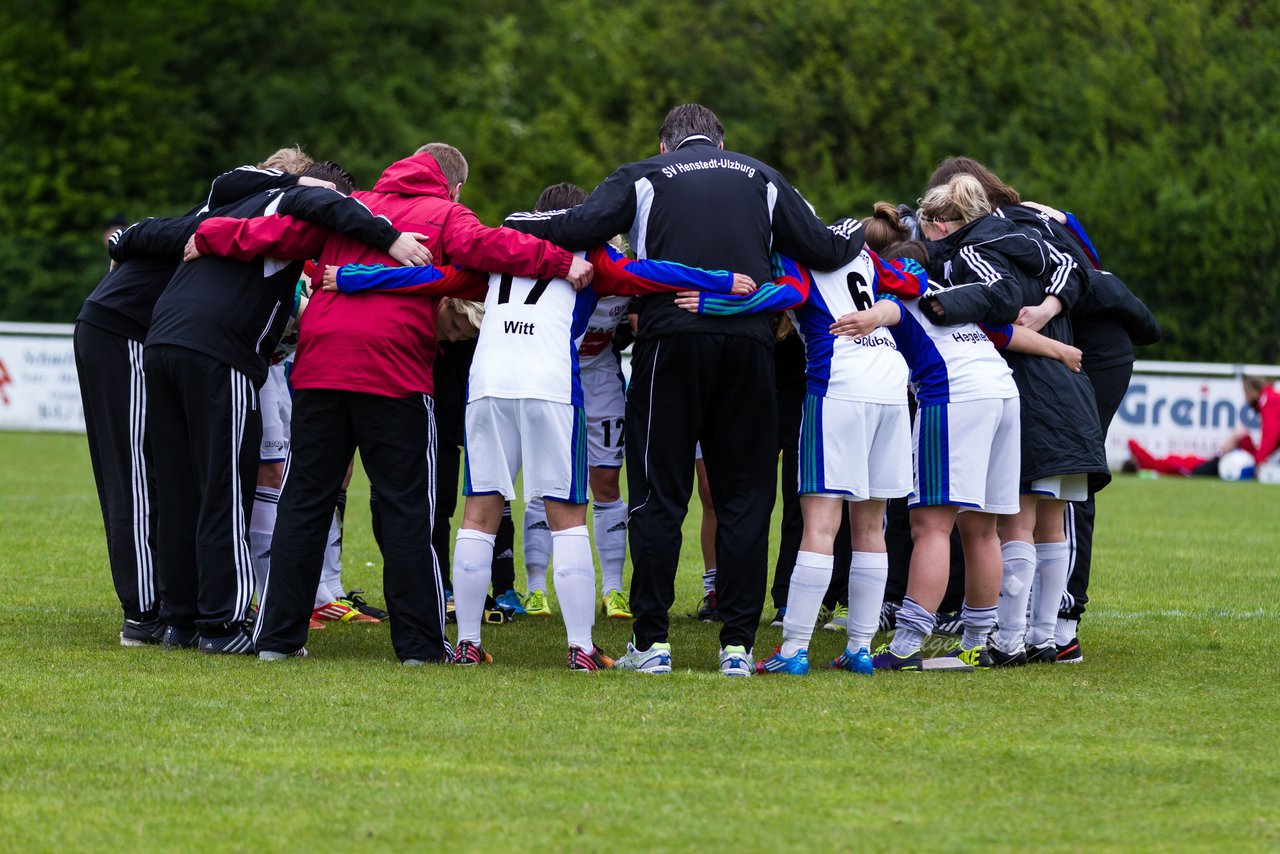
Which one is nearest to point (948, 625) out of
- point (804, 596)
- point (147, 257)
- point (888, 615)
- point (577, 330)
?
point (888, 615)

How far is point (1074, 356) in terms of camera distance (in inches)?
275

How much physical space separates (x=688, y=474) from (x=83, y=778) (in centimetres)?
265

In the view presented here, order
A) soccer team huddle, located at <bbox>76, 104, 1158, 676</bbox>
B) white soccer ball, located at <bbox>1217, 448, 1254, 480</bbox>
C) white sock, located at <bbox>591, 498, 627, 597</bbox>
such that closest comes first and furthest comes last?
soccer team huddle, located at <bbox>76, 104, 1158, 676</bbox> < white sock, located at <bbox>591, 498, 627, 597</bbox> < white soccer ball, located at <bbox>1217, 448, 1254, 480</bbox>

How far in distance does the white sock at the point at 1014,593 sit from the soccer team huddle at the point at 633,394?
0.01m

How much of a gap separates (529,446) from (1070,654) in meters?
2.42

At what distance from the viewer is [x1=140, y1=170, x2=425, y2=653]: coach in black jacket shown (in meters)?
6.86

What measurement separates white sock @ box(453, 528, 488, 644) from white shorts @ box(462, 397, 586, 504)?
0.18m

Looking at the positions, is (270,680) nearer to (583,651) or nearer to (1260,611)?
(583,651)

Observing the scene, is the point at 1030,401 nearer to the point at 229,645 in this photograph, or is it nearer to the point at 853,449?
the point at 853,449

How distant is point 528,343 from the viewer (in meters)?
6.47

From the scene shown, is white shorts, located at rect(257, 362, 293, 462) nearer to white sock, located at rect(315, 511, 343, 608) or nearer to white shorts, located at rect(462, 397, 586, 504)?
white sock, located at rect(315, 511, 343, 608)

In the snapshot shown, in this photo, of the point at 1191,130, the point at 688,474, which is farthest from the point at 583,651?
the point at 1191,130

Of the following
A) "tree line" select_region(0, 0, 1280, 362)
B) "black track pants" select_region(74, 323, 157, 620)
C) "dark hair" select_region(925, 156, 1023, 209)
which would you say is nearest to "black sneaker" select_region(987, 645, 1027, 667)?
"dark hair" select_region(925, 156, 1023, 209)

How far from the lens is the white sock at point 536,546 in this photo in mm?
8672
